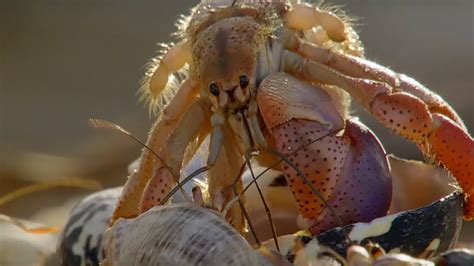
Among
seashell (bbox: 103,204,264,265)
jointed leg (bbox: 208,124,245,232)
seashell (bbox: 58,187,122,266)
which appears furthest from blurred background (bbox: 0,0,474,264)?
seashell (bbox: 103,204,264,265)

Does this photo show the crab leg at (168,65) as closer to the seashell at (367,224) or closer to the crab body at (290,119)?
the crab body at (290,119)

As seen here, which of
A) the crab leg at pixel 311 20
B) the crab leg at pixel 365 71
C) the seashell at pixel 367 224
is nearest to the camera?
the seashell at pixel 367 224

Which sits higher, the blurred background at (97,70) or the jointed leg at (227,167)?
the jointed leg at (227,167)

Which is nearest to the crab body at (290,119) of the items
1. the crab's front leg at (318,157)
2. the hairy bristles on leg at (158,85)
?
the crab's front leg at (318,157)

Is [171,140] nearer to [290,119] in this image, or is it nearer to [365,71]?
[290,119]

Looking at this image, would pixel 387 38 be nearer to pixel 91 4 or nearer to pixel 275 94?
pixel 91 4

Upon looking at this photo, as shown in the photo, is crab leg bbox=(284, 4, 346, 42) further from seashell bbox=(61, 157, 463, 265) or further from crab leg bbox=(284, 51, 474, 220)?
seashell bbox=(61, 157, 463, 265)

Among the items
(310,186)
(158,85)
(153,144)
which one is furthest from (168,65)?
(310,186)
